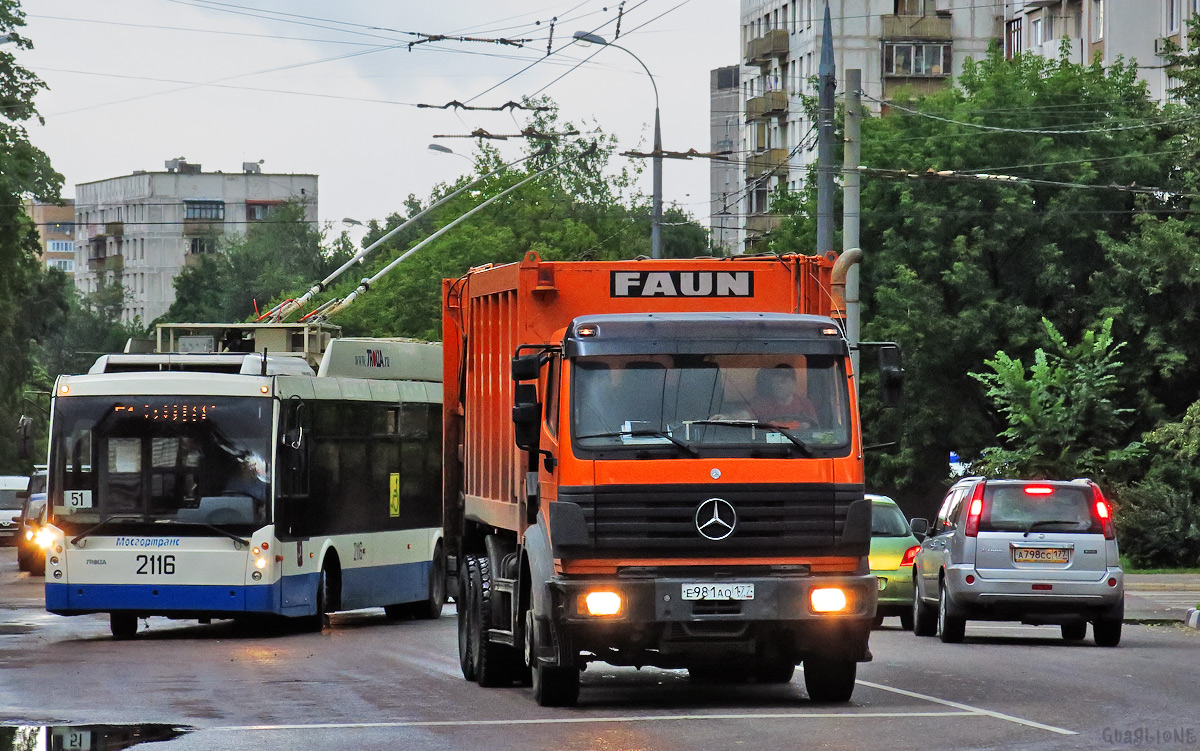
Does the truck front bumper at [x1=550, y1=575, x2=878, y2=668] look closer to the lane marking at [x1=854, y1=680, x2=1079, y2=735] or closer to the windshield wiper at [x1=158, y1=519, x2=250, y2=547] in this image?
the lane marking at [x1=854, y1=680, x2=1079, y2=735]

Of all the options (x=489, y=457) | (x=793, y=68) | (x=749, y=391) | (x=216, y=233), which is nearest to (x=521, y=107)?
(x=489, y=457)

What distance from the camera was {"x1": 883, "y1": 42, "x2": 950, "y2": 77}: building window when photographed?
87.2m

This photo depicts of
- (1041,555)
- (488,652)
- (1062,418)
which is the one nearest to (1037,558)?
(1041,555)

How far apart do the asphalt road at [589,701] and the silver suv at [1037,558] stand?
424 mm

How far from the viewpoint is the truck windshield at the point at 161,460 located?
21828 mm

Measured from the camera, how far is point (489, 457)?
16.4 metres

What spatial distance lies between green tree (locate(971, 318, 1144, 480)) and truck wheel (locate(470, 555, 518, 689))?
2747 cm

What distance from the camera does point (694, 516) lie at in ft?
43.0

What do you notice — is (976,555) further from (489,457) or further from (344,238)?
(344,238)

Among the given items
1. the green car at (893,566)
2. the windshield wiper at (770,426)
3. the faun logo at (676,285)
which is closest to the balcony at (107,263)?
the green car at (893,566)

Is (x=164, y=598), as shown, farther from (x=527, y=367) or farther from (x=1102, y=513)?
(x=1102, y=513)

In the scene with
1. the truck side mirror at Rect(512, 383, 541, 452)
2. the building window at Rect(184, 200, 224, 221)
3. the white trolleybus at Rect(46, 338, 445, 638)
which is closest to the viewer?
the truck side mirror at Rect(512, 383, 541, 452)

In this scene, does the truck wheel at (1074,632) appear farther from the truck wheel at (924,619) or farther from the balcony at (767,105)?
the balcony at (767,105)

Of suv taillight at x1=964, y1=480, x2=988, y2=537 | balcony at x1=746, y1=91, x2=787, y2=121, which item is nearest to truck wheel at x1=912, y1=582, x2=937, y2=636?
suv taillight at x1=964, y1=480, x2=988, y2=537
